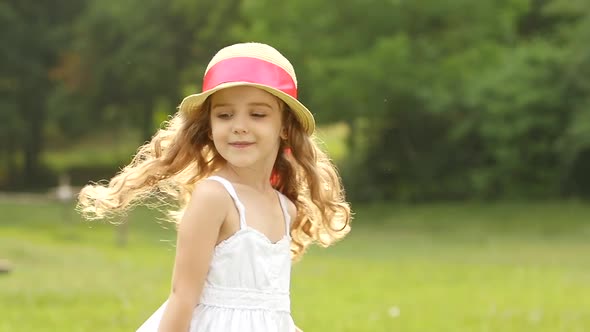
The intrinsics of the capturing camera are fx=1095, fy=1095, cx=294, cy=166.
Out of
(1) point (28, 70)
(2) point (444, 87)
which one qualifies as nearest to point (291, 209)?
(2) point (444, 87)

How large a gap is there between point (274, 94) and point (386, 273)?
437 inches

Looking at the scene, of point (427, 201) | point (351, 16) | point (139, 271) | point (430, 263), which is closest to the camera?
point (139, 271)

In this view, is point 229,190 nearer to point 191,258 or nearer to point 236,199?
point 236,199

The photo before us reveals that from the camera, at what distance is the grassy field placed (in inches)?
352

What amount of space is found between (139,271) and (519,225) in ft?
39.9

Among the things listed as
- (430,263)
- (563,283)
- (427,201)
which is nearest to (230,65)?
(563,283)

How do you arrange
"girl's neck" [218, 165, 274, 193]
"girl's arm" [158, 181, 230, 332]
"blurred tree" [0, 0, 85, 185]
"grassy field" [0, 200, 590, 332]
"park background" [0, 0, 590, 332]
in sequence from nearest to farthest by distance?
1. "girl's arm" [158, 181, 230, 332]
2. "girl's neck" [218, 165, 274, 193]
3. "grassy field" [0, 200, 590, 332]
4. "park background" [0, 0, 590, 332]
5. "blurred tree" [0, 0, 85, 185]

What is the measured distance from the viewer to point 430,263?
1608cm

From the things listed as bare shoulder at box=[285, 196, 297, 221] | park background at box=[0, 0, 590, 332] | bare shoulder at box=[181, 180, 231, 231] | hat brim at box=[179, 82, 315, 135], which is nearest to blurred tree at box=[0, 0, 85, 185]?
park background at box=[0, 0, 590, 332]

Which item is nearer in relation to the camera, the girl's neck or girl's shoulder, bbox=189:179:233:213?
girl's shoulder, bbox=189:179:233:213

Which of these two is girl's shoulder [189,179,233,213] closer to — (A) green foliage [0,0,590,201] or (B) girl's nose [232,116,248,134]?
(B) girl's nose [232,116,248,134]

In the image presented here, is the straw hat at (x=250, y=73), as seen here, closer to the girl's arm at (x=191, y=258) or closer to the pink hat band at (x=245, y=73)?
the pink hat band at (x=245, y=73)

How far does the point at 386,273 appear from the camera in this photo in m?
14.1

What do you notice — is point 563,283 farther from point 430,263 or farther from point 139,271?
point 139,271
